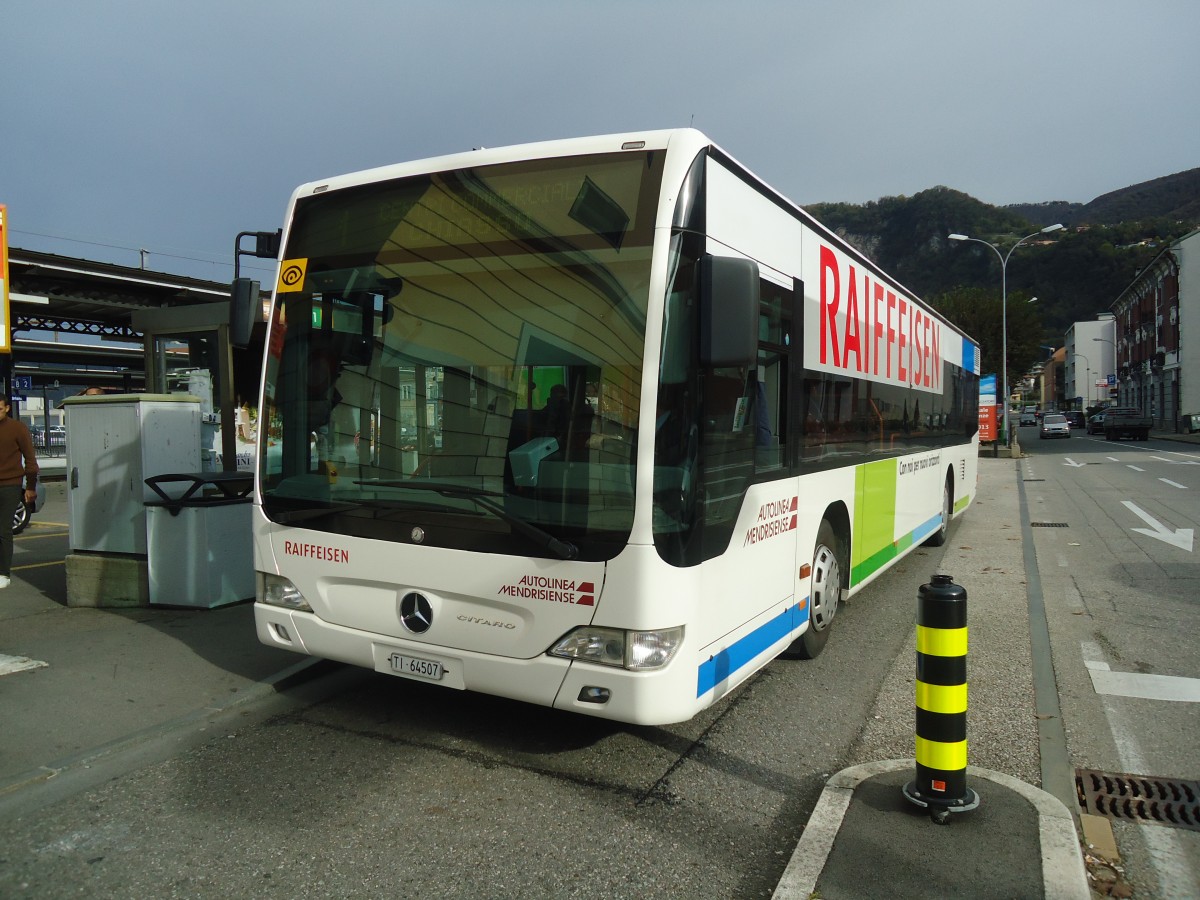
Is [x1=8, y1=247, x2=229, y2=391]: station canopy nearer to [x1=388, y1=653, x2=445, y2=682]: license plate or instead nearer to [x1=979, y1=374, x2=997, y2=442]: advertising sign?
[x1=388, y1=653, x2=445, y2=682]: license plate

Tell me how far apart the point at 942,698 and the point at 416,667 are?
7.68ft

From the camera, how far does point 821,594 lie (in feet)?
19.0

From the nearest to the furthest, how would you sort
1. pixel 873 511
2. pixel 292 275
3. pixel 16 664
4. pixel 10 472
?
pixel 292 275, pixel 16 664, pixel 873 511, pixel 10 472

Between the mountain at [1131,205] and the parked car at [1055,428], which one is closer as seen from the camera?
the parked car at [1055,428]

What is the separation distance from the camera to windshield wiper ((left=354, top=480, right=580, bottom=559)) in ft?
12.2

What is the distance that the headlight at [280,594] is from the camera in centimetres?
459

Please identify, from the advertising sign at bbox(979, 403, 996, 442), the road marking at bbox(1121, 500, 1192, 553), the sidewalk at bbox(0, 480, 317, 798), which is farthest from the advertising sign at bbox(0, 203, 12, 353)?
the advertising sign at bbox(979, 403, 996, 442)

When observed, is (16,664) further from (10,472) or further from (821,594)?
(821,594)

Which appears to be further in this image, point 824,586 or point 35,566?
point 35,566

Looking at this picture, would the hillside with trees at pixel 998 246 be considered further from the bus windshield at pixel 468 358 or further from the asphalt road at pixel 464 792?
the bus windshield at pixel 468 358

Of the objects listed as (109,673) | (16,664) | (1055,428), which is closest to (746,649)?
(109,673)

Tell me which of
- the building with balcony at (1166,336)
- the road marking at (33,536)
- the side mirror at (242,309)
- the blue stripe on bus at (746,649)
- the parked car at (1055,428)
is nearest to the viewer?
the blue stripe on bus at (746,649)

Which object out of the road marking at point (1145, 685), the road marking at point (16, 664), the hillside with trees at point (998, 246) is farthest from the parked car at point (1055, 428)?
the road marking at point (16, 664)

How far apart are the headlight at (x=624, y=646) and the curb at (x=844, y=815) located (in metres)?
0.88
